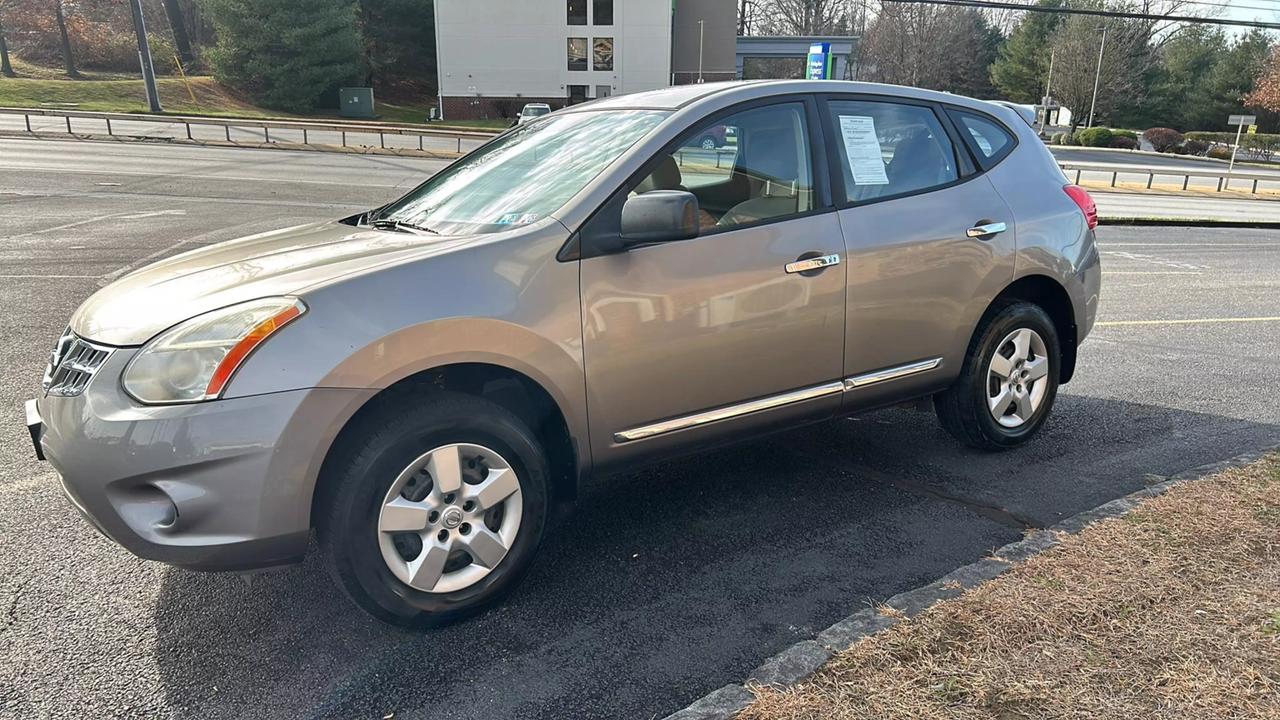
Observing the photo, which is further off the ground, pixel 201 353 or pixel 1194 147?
pixel 201 353

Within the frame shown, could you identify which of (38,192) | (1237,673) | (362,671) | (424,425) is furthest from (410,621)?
(38,192)

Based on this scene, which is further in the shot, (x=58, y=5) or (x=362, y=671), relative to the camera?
(x=58, y=5)

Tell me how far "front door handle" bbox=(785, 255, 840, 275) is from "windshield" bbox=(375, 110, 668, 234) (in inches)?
32.3

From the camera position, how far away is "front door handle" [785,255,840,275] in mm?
3535

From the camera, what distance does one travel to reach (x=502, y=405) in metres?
3.25

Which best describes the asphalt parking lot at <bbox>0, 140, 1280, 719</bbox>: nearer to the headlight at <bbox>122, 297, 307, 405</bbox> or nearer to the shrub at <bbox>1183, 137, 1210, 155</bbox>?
the headlight at <bbox>122, 297, 307, 405</bbox>

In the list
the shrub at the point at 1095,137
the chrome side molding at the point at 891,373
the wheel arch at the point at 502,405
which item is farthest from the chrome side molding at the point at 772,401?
the shrub at the point at 1095,137

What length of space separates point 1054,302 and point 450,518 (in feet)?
11.8

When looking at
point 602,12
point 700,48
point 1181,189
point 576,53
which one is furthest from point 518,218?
point 700,48

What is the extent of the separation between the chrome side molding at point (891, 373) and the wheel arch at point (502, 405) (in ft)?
4.64

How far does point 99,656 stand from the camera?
109 inches

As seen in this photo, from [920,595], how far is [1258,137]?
204ft

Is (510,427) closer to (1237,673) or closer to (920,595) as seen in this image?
(920,595)

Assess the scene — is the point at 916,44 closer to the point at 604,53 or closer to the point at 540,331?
the point at 604,53
